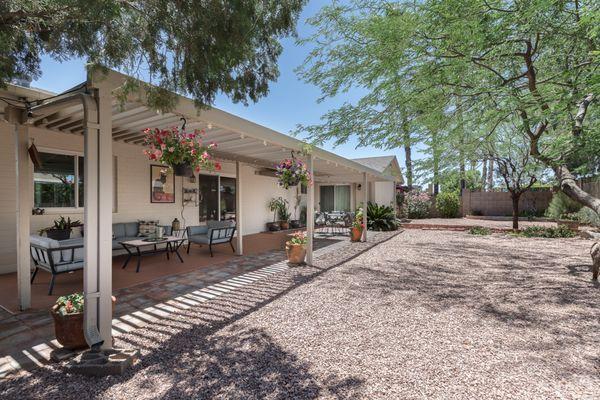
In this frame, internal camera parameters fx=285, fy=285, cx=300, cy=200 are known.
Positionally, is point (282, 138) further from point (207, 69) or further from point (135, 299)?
point (135, 299)

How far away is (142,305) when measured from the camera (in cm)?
372

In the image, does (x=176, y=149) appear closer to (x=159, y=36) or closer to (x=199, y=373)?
(x=159, y=36)

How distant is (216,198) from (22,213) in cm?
582

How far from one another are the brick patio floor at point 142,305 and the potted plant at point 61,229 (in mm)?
2229

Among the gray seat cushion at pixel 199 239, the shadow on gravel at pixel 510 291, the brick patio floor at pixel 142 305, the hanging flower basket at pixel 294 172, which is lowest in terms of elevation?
the shadow on gravel at pixel 510 291

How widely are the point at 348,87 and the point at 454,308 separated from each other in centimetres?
445

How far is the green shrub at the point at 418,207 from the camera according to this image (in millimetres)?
18413

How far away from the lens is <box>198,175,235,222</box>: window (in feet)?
28.8

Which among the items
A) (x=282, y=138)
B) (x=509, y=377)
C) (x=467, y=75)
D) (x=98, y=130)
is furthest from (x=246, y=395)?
(x=467, y=75)

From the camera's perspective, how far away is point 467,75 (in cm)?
535

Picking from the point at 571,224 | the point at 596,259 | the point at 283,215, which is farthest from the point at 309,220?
the point at 571,224

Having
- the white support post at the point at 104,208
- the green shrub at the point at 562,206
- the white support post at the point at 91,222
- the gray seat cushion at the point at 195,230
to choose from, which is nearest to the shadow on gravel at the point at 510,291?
the white support post at the point at 104,208

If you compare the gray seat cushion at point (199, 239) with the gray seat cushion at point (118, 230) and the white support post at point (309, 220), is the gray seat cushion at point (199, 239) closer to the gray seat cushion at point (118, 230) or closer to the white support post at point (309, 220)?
the gray seat cushion at point (118, 230)

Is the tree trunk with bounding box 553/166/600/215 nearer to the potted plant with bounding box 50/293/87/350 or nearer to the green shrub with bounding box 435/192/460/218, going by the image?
the potted plant with bounding box 50/293/87/350
